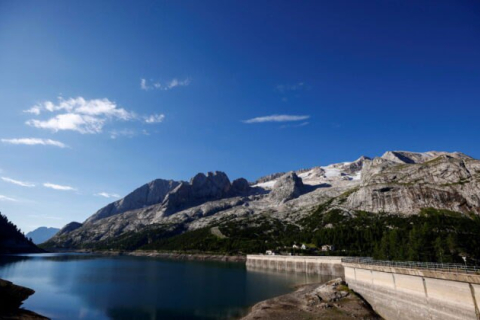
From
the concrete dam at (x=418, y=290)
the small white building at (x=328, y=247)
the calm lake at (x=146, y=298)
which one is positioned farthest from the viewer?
the small white building at (x=328, y=247)

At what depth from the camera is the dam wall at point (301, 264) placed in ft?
345

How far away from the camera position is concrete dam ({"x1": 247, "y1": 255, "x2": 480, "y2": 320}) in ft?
100

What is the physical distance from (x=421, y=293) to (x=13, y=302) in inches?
2769

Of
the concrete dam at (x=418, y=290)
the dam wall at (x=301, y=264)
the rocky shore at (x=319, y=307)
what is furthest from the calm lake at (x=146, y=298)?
the dam wall at (x=301, y=264)

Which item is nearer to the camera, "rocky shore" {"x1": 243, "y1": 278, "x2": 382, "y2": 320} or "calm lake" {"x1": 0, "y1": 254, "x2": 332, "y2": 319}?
"rocky shore" {"x1": 243, "y1": 278, "x2": 382, "y2": 320}

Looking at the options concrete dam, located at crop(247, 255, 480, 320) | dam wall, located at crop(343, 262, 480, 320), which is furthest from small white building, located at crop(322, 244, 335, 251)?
dam wall, located at crop(343, 262, 480, 320)

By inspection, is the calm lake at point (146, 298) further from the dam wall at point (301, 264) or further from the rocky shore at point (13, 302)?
the dam wall at point (301, 264)

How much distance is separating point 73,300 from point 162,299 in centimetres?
1950

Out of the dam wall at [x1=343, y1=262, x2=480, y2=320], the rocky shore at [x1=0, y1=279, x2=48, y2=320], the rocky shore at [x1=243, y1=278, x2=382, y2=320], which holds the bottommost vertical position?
the rocky shore at [x1=243, y1=278, x2=382, y2=320]

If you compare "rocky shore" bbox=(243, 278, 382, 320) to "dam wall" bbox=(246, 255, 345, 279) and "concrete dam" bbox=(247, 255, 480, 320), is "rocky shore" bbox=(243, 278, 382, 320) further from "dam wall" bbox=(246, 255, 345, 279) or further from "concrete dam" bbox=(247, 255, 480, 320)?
"dam wall" bbox=(246, 255, 345, 279)

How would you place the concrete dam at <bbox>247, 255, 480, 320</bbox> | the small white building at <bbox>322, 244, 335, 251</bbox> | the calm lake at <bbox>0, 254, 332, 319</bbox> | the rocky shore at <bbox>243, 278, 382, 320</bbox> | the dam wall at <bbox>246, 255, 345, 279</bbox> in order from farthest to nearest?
the small white building at <bbox>322, 244, 335, 251</bbox> → the dam wall at <bbox>246, 255, 345, 279</bbox> → the calm lake at <bbox>0, 254, 332, 319</bbox> → the rocky shore at <bbox>243, 278, 382, 320</bbox> → the concrete dam at <bbox>247, 255, 480, 320</bbox>

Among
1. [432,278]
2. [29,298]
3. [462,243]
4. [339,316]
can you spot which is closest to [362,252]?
[462,243]

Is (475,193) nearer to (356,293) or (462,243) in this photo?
(462,243)

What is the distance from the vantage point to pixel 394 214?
7761 inches
